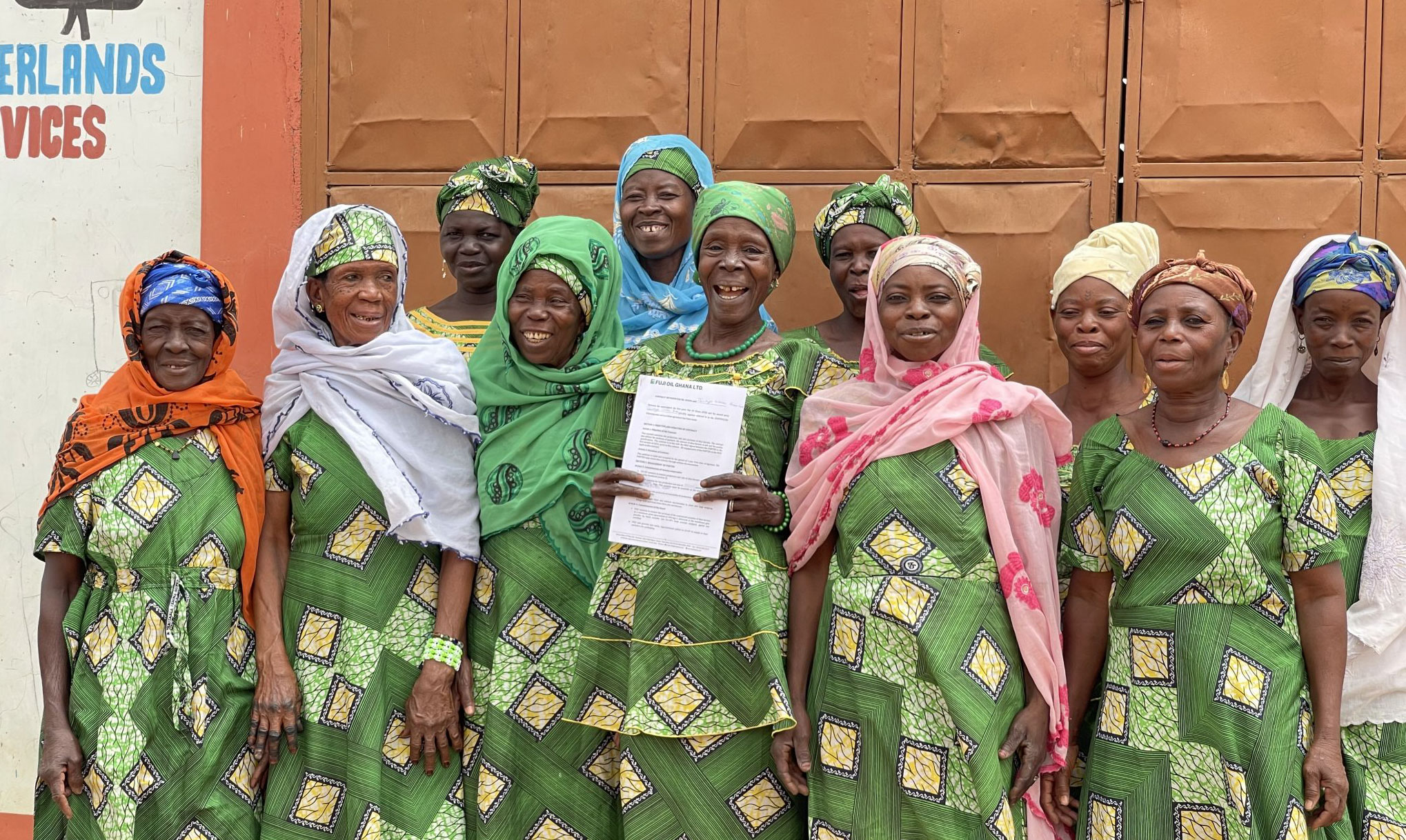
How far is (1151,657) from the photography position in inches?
126

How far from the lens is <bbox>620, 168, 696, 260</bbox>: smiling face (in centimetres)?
428

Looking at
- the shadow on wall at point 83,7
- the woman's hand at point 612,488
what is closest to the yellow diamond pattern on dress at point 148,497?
the woman's hand at point 612,488

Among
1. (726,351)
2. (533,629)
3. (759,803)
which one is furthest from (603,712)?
(726,351)

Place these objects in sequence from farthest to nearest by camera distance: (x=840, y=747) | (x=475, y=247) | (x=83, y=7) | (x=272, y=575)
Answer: (x=83, y=7) → (x=475, y=247) → (x=272, y=575) → (x=840, y=747)

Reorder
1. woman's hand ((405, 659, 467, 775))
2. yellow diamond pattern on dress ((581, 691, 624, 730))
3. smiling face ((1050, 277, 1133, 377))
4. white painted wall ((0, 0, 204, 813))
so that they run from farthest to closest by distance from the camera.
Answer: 1. white painted wall ((0, 0, 204, 813))
2. smiling face ((1050, 277, 1133, 377))
3. woman's hand ((405, 659, 467, 775))
4. yellow diamond pattern on dress ((581, 691, 624, 730))

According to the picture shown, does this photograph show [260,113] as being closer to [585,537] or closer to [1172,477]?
[585,537]

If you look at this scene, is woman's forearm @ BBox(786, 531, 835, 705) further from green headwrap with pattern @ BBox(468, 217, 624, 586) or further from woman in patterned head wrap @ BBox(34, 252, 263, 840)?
woman in patterned head wrap @ BBox(34, 252, 263, 840)

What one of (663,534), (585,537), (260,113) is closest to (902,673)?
(663,534)

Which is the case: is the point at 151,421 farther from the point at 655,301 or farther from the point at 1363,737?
the point at 1363,737

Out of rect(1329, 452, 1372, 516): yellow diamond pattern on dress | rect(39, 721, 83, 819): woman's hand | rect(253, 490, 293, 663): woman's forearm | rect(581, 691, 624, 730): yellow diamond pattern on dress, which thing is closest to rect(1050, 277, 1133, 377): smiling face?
rect(1329, 452, 1372, 516): yellow diamond pattern on dress

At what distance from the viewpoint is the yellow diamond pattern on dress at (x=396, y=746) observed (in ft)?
11.6

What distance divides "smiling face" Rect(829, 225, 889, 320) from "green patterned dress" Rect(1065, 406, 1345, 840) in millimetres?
1163

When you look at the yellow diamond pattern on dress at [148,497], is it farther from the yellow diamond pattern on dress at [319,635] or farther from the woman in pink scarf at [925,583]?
the woman in pink scarf at [925,583]

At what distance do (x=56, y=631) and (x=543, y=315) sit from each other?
1.59 m
